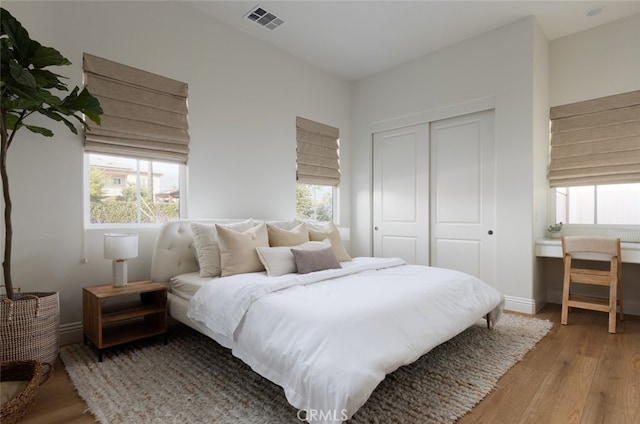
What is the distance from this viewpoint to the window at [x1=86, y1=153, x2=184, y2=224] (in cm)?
279

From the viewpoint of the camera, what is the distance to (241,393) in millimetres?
1883

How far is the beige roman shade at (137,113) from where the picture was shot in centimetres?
267

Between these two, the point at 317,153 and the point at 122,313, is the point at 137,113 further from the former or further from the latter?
the point at 317,153

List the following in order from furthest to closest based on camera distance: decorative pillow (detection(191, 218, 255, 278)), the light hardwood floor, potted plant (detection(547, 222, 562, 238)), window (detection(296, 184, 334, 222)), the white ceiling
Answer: window (detection(296, 184, 334, 222)), potted plant (detection(547, 222, 562, 238)), the white ceiling, decorative pillow (detection(191, 218, 255, 278)), the light hardwood floor

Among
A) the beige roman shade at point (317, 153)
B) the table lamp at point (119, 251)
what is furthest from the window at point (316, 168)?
the table lamp at point (119, 251)

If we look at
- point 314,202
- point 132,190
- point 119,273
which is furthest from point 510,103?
point 119,273

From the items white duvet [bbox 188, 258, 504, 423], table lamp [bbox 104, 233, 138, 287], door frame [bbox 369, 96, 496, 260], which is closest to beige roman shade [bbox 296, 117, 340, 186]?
door frame [bbox 369, 96, 496, 260]

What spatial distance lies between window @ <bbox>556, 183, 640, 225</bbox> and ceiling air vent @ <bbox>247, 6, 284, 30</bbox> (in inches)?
144

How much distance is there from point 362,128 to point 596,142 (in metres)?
2.71

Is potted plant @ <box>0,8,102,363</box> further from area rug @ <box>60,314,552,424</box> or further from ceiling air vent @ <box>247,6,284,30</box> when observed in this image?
ceiling air vent @ <box>247,6,284,30</box>

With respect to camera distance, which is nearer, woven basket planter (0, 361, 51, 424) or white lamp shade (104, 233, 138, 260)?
woven basket planter (0, 361, 51, 424)

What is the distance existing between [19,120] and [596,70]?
16.9 feet

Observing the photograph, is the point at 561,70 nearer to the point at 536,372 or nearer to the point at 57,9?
the point at 536,372

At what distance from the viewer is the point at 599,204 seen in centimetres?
361
